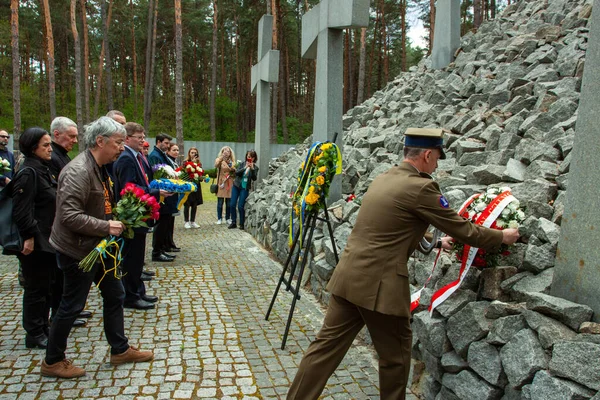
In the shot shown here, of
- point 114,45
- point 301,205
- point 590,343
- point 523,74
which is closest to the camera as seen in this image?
point 590,343

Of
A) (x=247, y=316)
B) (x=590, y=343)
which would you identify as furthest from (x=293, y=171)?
(x=590, y=343)

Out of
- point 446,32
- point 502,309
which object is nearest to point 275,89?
point 446,32

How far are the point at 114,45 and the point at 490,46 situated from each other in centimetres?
3264

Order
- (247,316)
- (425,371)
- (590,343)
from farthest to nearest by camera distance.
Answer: (247,316), (425,371), (590,343)

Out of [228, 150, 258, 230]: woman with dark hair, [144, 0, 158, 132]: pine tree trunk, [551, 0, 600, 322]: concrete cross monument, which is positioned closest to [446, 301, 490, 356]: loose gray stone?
[551, 0, 600, 322]: concrete cross monument

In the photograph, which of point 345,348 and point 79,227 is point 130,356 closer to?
point 79,227

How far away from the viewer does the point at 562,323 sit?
2838 millimetres

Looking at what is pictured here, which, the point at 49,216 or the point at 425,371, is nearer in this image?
the point at 425,371

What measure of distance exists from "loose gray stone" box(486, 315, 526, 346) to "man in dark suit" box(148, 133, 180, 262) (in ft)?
17.7

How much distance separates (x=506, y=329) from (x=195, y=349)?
2777mm

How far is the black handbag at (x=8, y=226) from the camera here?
4.17 meters

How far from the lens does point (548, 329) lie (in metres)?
2.77

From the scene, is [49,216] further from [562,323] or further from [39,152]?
[562,323]

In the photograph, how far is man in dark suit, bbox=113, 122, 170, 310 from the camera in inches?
215
